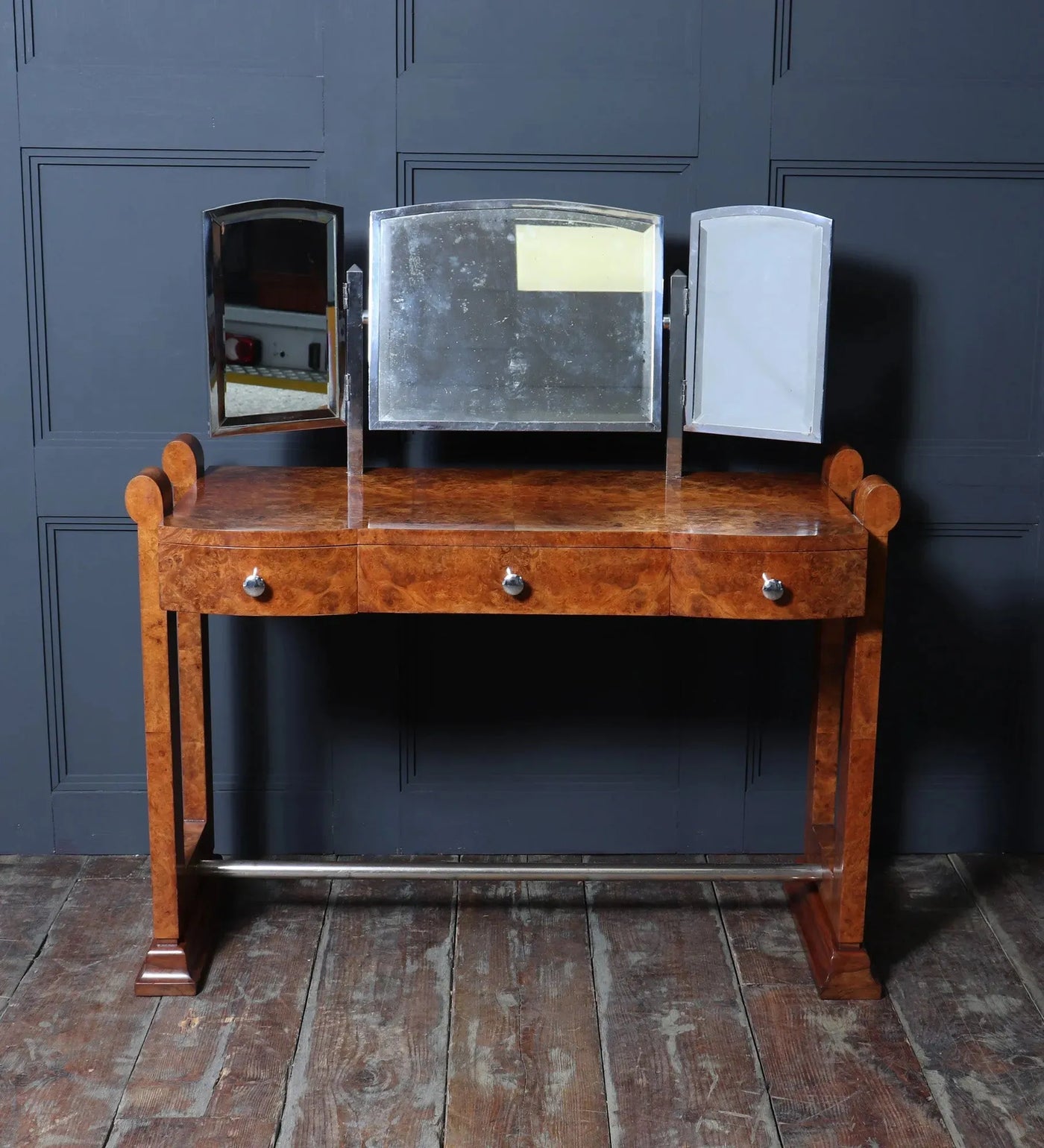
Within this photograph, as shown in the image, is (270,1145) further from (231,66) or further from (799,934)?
(231,66)

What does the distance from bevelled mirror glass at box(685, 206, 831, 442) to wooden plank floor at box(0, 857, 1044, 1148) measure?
0.99 m

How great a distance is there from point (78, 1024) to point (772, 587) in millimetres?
1372

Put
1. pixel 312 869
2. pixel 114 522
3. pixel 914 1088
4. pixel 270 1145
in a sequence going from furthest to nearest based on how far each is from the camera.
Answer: pixel 114 522, pixel 312 869, pixel 914 1088, pixel 270 1145

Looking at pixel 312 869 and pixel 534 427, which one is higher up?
pixel 534 427

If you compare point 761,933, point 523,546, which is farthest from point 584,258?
point 761,933

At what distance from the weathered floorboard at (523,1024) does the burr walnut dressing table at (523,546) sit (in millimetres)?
187

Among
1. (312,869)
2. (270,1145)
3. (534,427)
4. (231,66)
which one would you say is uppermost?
(231,66)

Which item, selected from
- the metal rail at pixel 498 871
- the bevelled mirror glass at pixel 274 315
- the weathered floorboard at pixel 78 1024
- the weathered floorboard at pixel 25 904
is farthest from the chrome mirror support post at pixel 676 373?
the weathered floorboard at pixel 25 904

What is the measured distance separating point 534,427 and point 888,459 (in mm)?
784

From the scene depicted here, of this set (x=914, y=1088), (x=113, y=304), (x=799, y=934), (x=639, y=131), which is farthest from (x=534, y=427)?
(x=914, y=1088)

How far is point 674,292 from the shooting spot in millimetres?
2500

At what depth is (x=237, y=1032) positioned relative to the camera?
2.27 metres

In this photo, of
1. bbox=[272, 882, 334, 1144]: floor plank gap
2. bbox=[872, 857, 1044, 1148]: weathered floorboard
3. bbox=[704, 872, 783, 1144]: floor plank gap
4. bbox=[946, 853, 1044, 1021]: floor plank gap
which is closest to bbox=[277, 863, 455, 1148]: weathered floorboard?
bbox=[272, 882, 334, 1144]: floor plank gap

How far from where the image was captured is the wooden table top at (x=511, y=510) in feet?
7.07
